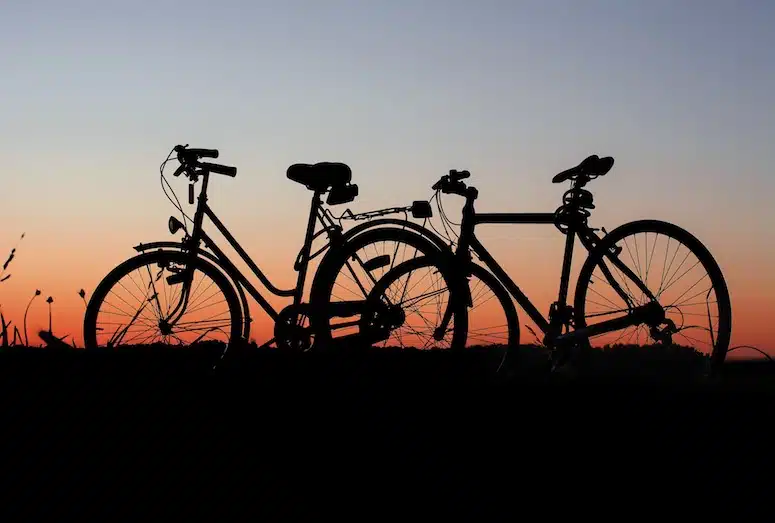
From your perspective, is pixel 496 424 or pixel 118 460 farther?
pixel 496 424

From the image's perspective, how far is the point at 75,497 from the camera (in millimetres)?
4348

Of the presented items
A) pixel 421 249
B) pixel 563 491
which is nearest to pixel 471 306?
pixel 421 249

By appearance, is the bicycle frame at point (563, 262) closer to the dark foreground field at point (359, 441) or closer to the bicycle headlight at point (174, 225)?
the dark foreground field at point (359, 441)

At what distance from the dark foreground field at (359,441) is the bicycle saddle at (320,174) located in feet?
4.37

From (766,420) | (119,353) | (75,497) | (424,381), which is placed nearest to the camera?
(75,497)

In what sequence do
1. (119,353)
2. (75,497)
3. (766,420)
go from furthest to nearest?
(119,353) → (766,420) → (75,497)

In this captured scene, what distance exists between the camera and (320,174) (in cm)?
628

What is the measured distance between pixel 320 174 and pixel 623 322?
2160mm

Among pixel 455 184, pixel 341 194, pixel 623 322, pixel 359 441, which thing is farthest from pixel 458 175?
pixel 359 441

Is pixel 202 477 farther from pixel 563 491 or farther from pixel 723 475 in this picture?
pixel 723 475

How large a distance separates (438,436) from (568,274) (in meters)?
1.82

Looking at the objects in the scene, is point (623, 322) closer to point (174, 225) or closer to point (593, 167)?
point (593, 167)

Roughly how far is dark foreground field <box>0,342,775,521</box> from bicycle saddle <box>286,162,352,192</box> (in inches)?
52.4

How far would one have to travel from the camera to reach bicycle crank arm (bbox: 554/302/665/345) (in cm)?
591
